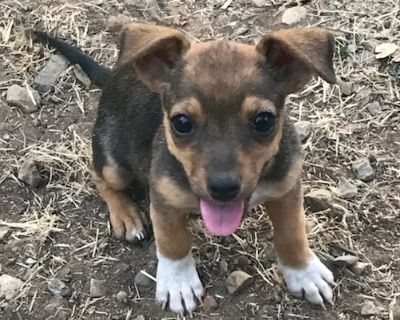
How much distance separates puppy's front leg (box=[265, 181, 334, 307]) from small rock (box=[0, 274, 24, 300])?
178 cm

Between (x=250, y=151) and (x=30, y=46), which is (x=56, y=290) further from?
(x=30, y=46)

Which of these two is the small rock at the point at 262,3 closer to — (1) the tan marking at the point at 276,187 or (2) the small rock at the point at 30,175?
(2) the small rock at the point at 30,175

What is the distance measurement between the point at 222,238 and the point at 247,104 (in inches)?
65.1

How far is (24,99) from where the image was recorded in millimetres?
7578

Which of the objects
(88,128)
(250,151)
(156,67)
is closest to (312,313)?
(250,151)

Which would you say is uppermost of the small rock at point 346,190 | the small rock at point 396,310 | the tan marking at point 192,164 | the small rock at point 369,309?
the tan marking at point 192,164

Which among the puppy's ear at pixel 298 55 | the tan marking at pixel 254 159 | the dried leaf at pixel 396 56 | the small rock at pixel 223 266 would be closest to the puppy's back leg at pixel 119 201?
the small rock at pixel 223 266

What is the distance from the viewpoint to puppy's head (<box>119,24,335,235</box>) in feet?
16.7

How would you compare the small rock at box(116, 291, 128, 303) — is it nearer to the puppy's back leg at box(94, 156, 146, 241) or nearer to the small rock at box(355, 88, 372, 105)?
the puppy's back leg at box(94, 156, 146, 241)

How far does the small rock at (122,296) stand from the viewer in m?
6.23

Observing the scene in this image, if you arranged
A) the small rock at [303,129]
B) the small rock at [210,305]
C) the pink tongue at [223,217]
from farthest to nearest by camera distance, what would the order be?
the small rock at [303,129]
the small rock at [210,305]
the pink tongue at [223,217]

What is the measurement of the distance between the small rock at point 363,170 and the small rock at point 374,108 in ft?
1.86

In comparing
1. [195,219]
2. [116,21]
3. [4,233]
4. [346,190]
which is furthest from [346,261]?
[116,21]

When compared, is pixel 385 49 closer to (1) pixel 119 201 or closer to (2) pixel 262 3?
(2) pixel 262 3
